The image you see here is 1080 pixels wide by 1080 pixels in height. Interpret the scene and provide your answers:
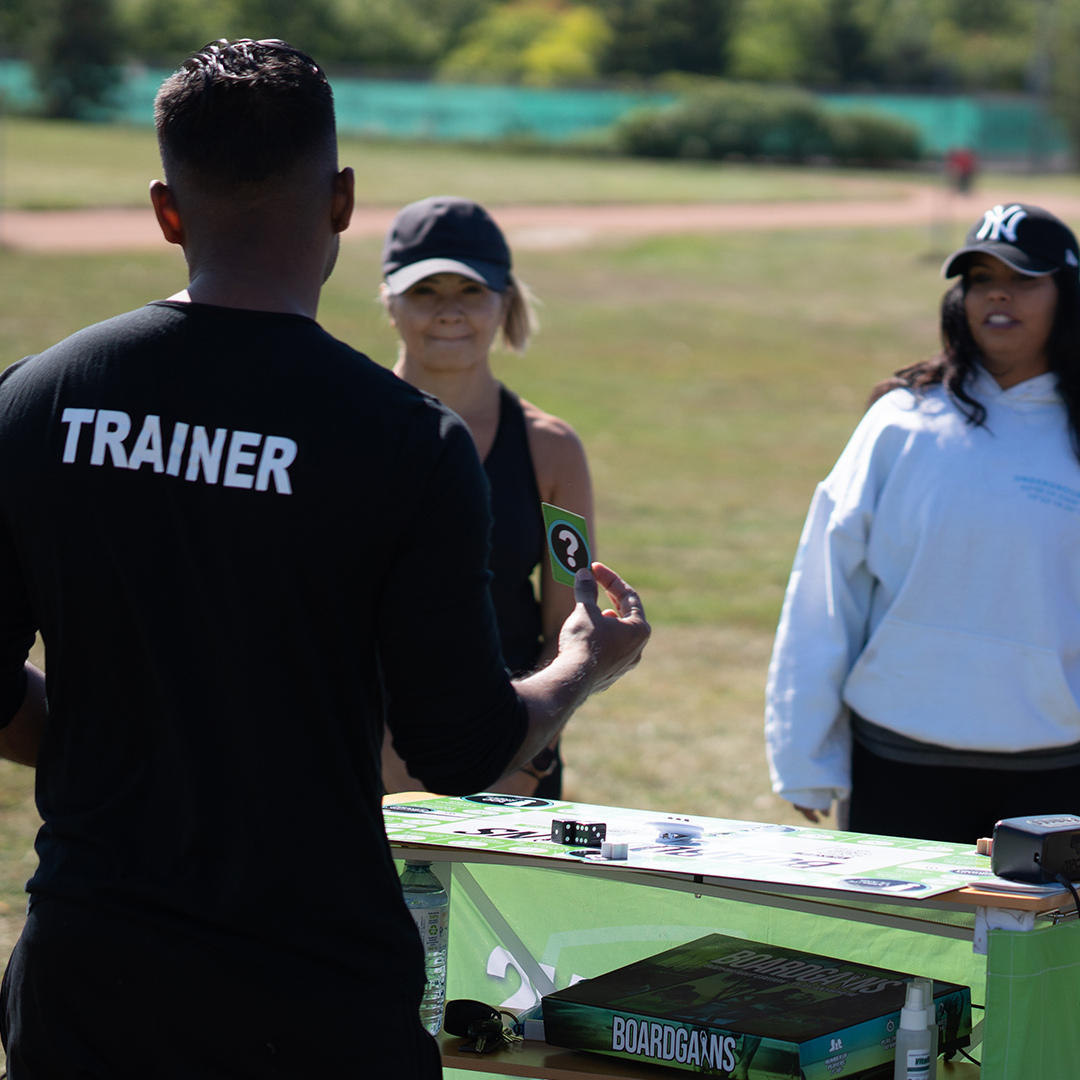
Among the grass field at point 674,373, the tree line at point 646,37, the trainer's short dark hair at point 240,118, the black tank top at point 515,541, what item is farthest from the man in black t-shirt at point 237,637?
the tree line at point 646,37

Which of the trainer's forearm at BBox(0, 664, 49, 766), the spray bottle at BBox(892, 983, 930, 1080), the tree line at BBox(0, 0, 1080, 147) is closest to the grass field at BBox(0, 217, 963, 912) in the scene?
the trainer's forearm at BBox(0, 664, 49, 766)

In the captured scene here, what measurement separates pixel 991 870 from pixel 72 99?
49976mm

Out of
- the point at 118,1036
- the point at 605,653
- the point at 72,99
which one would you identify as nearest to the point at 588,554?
the point at 605,653

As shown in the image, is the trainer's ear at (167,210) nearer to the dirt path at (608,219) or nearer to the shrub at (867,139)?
the dirt path at (608,219)

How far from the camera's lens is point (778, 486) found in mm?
14070

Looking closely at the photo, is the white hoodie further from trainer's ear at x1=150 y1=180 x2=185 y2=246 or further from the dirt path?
the dirt path

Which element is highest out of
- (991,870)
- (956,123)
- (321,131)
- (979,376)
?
(956,123)

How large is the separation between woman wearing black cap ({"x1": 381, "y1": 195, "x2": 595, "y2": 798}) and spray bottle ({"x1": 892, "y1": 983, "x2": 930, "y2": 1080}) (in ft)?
3.85

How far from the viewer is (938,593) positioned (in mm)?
3271

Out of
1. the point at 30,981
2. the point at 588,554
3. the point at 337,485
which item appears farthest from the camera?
the point at 588,554

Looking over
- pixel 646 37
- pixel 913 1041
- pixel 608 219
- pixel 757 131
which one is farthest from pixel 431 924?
pixel 646 37

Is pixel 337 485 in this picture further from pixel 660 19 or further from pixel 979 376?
pixel 660 19

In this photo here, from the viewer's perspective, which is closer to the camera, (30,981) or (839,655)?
(30,981)

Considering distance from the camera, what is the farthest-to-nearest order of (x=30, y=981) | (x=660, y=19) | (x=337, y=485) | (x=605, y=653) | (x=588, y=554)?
(x=660, y=19), (x=588, y=554), (x=605, y=653), (x=30, y=981), (x=337, y=485)
